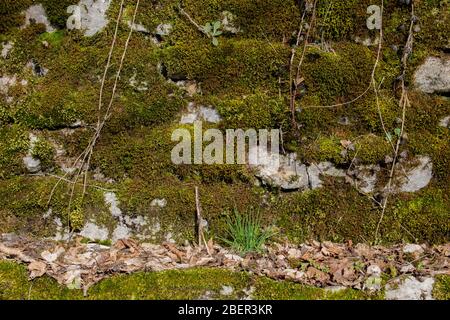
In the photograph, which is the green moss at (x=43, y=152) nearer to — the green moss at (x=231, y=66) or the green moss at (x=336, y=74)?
the green moss at (x=231, y=66)

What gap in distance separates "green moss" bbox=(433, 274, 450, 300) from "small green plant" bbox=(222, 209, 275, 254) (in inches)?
52.1

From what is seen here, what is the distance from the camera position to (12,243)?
377cm

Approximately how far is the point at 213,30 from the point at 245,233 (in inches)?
73.7

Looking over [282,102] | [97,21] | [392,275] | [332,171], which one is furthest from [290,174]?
[97,21]

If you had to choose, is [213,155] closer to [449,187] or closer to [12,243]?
[12,243]

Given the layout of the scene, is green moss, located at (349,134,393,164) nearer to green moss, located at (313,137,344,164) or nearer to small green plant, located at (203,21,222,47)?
green moss, located at (313,137,344,164)

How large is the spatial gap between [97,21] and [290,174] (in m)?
2.26

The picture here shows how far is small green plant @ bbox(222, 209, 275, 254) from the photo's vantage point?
3.85 m

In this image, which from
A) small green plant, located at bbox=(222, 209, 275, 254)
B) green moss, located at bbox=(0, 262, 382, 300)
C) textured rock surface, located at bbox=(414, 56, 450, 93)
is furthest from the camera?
textured rock surface, located at bbox=(414, 56, 450, 93)

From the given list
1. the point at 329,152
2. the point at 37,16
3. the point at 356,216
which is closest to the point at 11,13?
the point at 37,16

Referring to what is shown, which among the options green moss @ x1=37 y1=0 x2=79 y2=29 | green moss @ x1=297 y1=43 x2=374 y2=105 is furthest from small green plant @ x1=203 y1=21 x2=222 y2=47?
green moss @ x1=37 y1=0 x2=79 y2=29

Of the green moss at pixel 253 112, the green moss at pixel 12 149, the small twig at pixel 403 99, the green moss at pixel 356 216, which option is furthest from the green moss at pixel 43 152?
the small twig at pixel 403 99

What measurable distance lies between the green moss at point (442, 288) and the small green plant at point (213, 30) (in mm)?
2681

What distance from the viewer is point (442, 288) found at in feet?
10.7
